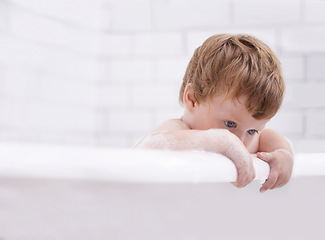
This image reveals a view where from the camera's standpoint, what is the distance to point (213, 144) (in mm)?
690

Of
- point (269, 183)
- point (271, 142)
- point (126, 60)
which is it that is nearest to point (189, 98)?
point (271, 142)

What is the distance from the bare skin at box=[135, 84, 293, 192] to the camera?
2.23ft

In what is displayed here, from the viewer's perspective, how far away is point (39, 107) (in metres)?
1.83

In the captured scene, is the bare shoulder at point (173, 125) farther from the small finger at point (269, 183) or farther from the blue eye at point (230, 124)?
the small finger at point (269, 183)

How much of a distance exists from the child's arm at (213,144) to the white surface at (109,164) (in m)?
0.07

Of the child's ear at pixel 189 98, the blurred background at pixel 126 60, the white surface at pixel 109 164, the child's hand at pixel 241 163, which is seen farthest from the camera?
the blurred background at pixel 126 60

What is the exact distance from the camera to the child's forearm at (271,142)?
4.08 feet

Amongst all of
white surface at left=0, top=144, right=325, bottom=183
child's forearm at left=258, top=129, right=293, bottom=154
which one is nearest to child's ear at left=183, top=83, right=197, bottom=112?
child's forearm at left=258, top=129, right=293, bottom=154

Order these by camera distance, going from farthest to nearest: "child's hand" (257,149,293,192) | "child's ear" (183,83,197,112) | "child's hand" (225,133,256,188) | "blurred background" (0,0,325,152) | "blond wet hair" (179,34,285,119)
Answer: "blurred background" (0,0,325,152), "child's ear" (183,83,197,112), "blond wet hair" (179,34,285,119), "child's hand" (257,149,293,192), "child's hand" (225,133,256,188)

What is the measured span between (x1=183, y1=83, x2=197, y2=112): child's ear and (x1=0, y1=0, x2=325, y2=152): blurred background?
777 mm

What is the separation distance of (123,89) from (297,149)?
728 millimetres

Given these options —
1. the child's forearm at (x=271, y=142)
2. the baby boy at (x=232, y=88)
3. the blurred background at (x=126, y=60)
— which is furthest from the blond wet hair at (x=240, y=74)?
the blurred background at (x=126, y=60)

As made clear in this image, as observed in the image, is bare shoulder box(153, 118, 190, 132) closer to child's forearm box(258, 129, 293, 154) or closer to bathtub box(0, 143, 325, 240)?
child's forearm box(258, 129, 293, 154)

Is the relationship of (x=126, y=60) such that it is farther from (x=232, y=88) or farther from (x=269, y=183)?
(x=269, y=183)
